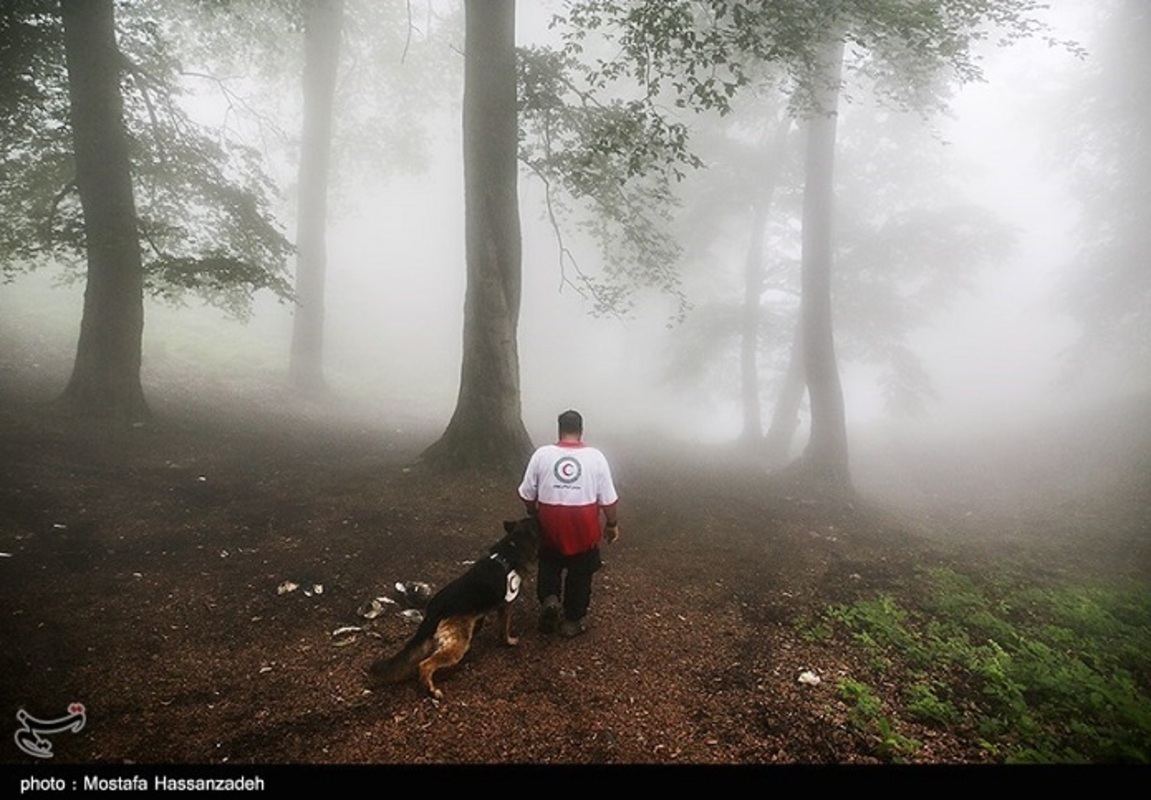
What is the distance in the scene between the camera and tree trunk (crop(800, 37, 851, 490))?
12125 millimetres

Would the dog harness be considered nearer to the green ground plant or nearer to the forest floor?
the forest floor

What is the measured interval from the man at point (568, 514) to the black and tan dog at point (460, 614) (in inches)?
10.2

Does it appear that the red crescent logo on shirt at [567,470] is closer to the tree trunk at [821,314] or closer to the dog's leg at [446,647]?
the dog's leg at [446,647]

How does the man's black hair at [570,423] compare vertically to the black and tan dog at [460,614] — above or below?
above

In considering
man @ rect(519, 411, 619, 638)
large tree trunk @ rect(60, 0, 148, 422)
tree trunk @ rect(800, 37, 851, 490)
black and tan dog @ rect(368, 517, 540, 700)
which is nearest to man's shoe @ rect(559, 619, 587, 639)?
man @ rect(519, 411, 619, 638)

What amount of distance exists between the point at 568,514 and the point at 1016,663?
3.82 m

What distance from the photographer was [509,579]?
4.46m

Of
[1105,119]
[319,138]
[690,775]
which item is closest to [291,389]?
[319,138]

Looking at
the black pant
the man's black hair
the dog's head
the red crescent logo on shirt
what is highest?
the man's black hair

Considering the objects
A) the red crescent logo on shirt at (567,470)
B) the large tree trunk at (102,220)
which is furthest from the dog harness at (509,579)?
the large tree trunk at (102,220)

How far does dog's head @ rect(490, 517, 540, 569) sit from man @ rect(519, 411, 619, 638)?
8 cm

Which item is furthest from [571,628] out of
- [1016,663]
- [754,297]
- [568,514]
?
[754,297]

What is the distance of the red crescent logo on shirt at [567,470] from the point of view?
15.5ft

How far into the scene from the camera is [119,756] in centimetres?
318
